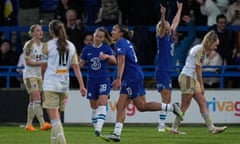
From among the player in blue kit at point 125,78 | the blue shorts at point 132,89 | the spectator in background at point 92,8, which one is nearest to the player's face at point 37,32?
the player in blue kit at point 125,78

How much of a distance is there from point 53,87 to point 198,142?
3.57m

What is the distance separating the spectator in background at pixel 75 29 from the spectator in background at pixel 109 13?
819 millimetres

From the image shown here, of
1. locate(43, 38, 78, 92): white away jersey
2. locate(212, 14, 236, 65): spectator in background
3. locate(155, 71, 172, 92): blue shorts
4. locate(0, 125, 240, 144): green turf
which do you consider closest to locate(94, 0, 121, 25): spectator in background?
locate(212, 14, 236, 65): spectator in background

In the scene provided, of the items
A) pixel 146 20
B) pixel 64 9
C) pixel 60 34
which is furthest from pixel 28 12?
pixel 60 34

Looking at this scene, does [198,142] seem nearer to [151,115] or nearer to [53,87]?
[53,87]

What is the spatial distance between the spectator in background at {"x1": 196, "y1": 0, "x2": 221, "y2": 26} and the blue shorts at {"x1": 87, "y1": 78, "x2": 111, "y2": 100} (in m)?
6.94

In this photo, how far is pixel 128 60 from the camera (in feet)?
59.1

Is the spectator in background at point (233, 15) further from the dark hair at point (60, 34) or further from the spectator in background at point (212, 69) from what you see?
the dark hair at point (60, 34)

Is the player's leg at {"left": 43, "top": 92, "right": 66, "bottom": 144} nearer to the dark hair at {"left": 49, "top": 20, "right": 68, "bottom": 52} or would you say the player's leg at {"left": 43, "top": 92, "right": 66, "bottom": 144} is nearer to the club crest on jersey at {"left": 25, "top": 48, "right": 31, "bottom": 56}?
the dark hair at {"left": 49, "top": 20, "right": 68, "bottom": 52}

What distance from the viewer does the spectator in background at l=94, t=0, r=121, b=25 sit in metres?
26.0

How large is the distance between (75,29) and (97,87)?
21.1ft

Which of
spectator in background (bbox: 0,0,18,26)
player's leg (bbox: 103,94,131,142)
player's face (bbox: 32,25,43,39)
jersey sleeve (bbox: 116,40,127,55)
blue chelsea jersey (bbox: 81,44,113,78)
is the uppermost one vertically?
spectator in background (bbox: 0,0,18,26)

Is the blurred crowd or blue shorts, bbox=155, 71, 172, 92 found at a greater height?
the blurred crowd

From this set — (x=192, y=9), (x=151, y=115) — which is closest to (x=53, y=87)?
(x=151, y=115)
